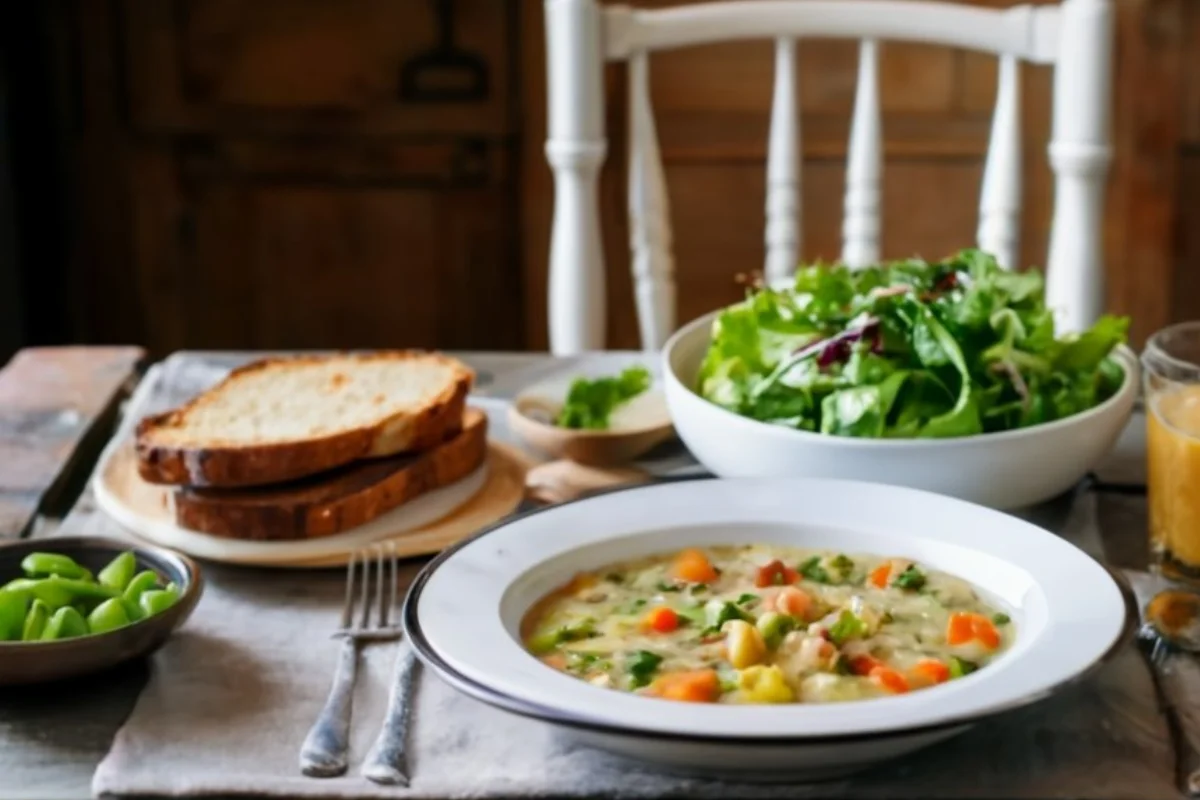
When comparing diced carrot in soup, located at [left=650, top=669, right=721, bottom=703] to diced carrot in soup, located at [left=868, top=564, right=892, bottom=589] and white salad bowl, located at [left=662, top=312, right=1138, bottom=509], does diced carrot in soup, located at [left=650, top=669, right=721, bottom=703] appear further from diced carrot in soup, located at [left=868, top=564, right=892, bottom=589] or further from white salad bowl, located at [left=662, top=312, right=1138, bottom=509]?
white salad bowl, located at [left=662, top=312, right=1138, bottom=509]

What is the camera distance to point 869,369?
4.28 ft

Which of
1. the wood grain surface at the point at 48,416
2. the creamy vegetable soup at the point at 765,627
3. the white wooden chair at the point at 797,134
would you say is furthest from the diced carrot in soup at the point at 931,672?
the white wooden chair at the point at 797,134

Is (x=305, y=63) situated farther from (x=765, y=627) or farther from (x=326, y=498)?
(x=765, y=627)

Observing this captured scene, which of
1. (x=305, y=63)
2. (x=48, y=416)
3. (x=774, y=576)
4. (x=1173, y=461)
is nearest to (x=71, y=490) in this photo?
(x=48, y=416)

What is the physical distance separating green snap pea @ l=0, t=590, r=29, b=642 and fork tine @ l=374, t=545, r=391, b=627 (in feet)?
0.77

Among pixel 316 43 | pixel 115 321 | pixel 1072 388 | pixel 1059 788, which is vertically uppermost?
pixel 316 43

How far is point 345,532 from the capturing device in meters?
1.29

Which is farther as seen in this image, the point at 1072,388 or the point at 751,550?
the point at 1072,388

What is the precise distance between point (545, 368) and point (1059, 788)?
0.92 meters

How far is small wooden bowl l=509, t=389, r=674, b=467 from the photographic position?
1.41m

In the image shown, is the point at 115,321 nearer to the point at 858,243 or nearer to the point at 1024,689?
the point at 858,243

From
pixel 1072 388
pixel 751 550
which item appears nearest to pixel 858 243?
pixel 1072 388

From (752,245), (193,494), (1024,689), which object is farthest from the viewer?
(752,245)

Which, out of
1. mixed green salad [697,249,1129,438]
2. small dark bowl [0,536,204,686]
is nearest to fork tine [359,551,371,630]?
small dark bowl [0,536,204,686]
